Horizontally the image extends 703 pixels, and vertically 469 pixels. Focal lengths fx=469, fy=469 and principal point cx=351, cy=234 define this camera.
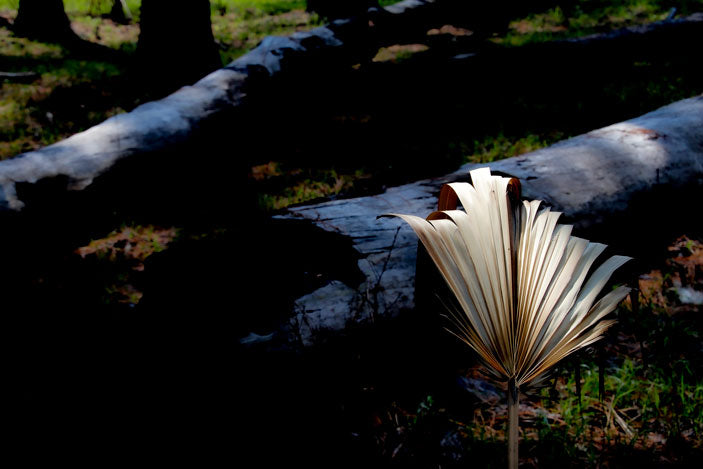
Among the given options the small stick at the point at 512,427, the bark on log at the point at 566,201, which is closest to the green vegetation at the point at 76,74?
the bark on log at the point at 566,201

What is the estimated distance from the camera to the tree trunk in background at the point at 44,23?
7441 mm

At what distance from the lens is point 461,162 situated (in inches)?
151

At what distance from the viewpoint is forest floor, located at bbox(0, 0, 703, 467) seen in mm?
1696

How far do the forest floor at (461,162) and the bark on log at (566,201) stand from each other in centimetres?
33

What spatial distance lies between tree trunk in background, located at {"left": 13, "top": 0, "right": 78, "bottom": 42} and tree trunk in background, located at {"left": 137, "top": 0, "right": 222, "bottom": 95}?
2.90 meters

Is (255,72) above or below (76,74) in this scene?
below

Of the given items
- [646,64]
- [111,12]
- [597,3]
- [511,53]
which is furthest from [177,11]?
[597,3]

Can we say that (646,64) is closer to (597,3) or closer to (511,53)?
(511,53)

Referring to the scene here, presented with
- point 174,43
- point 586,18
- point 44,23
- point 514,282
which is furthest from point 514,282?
point 44,23

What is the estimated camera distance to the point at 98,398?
1.53 m

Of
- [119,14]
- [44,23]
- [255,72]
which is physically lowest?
[255,72]

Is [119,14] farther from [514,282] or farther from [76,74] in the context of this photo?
[514,282]

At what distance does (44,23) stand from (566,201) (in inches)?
339

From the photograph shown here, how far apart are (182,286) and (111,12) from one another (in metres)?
9.46
